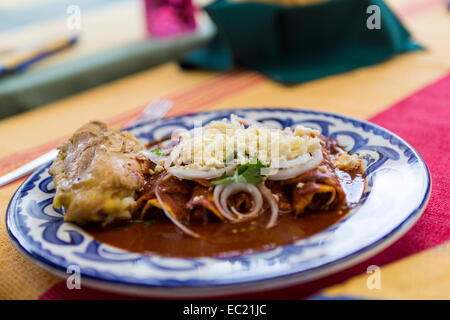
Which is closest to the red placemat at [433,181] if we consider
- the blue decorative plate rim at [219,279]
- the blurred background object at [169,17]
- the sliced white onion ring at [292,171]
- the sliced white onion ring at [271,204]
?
the blue decorative plate rim at [219,279]

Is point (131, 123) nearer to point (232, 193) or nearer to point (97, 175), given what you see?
point (97, 175)

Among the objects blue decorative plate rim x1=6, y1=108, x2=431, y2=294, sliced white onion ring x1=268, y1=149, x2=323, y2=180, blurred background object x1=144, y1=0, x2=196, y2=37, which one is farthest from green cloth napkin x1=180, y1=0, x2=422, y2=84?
blue decorative plate rim x1=6, y1=108, x2=431, y2=294

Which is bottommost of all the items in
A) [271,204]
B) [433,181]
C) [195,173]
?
[433,181]

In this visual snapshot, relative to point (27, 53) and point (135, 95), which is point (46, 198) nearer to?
point (135, 95)

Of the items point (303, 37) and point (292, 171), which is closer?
point (292, 171)

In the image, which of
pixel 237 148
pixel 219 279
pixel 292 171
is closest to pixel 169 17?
pixel 237 148

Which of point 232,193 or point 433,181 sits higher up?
point 232,193

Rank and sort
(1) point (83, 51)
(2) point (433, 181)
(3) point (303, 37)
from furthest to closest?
(1) point (83, 51) < (3) point (303, 37) < (2) point (433, 181)
